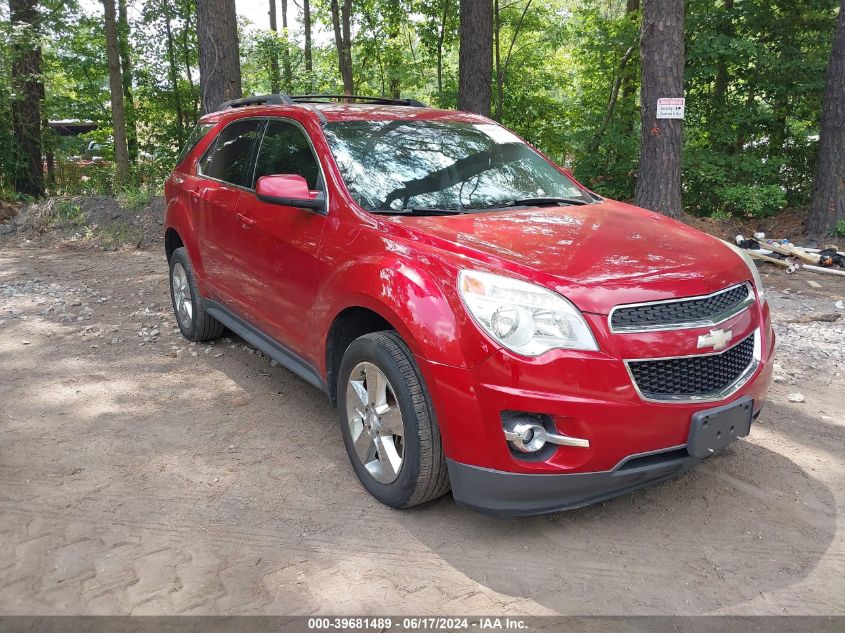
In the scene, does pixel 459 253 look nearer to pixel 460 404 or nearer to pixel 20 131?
pixel 460 404

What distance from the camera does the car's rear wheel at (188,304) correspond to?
5.59 metres

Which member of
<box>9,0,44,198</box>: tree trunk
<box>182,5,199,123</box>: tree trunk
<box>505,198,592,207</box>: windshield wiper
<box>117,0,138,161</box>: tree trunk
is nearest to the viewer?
<box>505,198,592,207</box>: windshield wiper

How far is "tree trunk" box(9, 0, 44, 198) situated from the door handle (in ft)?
39.7

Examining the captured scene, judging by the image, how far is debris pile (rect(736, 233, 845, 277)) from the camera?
26.9 ft

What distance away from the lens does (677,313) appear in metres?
2.82

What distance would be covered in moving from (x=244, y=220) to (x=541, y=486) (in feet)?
8.77

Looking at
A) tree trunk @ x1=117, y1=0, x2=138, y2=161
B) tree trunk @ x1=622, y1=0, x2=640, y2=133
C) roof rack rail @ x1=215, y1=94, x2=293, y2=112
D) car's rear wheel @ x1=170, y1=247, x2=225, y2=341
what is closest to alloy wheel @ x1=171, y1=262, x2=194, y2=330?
car's rear wheel @ x1=170, y1=247, x2=225, y2=341

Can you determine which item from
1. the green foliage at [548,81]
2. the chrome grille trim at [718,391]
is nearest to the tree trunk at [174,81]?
the green foliage at [548,81]

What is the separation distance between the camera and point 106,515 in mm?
3277

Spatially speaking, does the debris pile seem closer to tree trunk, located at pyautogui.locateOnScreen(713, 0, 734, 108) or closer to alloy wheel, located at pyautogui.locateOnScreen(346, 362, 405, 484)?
tree trunk, located at pyautogui.locateOnScreen(713, 0, 734, 108)

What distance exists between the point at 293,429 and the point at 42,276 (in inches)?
238

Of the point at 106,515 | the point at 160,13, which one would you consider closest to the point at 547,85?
the point at 160,13

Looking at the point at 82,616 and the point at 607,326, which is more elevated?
the point at 607,326

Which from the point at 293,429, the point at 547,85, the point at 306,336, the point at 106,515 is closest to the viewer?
the point at 106,515
